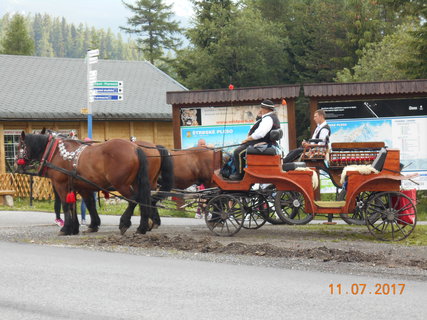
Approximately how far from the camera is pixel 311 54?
55938 millimetres

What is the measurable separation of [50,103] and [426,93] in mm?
17967

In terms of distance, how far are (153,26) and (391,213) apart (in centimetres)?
6640

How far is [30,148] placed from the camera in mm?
15461

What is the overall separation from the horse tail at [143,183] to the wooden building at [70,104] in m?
16.4

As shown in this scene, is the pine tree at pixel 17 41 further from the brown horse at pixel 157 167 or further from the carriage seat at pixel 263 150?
the carriage seat at pixel 263 150

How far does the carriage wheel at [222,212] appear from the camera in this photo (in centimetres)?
1395

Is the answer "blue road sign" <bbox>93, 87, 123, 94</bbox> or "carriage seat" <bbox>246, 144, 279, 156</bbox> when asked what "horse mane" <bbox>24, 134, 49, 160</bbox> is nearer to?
"blue road sign" <bbox>93, 87, 123, 94</bbox>

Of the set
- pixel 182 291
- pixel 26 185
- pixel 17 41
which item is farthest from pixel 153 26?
pixel 182 291

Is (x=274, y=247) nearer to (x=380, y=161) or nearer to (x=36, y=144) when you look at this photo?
(x=380, y=161)

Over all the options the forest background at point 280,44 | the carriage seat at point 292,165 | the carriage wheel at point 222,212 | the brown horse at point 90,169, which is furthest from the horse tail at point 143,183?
the forest background at point 280,44

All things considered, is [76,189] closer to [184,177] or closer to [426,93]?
[184,177]

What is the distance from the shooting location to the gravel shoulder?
10266 mm

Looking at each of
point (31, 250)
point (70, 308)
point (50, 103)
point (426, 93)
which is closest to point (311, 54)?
point (50, 103)

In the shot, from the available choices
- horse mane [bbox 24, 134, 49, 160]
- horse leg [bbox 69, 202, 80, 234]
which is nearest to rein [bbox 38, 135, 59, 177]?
horse mane [bbox 24, 134, 49, 160]
